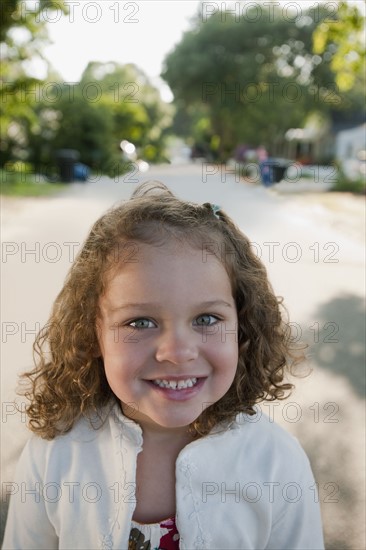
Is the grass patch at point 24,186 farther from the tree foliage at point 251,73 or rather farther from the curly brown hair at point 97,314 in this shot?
the tree foliage at point 251,73

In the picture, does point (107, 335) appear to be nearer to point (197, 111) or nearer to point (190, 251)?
point (190, 251)

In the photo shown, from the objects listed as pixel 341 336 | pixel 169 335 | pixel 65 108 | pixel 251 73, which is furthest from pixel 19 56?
pixel 341 336

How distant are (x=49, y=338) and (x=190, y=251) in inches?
13.4

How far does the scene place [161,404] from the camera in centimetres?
77

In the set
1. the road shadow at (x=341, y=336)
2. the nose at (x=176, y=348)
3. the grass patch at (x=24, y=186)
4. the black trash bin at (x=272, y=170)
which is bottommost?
the road shadow at (x=341, y=336)

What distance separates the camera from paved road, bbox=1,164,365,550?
0.96 m

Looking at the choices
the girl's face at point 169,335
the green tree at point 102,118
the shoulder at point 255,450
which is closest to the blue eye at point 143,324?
the girl's face at point 169,335

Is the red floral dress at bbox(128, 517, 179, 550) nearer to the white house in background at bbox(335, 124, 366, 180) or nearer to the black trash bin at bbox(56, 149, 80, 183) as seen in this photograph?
the black trash bin at bbox(56, 149, 80, 183)

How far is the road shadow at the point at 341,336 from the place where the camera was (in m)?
0.98

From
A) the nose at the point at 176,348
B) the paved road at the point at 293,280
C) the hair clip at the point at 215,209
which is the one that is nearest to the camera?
the nose at the point at 176,348

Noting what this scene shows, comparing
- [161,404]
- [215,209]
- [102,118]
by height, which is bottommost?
[161,404]

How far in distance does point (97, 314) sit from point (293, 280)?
370 millimetres

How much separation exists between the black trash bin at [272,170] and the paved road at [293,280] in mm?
25

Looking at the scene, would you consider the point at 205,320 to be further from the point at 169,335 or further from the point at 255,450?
the point at 255,450
